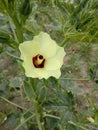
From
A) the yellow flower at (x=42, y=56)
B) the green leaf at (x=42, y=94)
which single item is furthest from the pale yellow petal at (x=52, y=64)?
the green leaf at (x=42, y=94)

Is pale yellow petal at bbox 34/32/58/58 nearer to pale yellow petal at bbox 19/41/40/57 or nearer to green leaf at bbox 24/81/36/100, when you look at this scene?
pale yellow petal at bbox 19/41/40/57

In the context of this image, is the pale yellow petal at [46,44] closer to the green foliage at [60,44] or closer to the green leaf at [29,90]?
the green foliage at [60,44]

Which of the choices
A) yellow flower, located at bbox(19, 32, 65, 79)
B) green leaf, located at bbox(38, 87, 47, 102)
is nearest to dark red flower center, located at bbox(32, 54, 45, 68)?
yellow flower, located at bbox(19, 32, 65, 79)

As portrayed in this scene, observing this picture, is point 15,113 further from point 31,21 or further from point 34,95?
point 31,21

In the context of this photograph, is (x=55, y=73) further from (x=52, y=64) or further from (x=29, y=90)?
(x=29, y=90)

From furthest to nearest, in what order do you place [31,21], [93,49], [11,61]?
[93,49], [11,61], [31,21]

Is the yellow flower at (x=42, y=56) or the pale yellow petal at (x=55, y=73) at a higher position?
the yellow flower at (x=42, y=56)

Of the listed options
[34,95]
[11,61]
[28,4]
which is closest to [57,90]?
[34,95]

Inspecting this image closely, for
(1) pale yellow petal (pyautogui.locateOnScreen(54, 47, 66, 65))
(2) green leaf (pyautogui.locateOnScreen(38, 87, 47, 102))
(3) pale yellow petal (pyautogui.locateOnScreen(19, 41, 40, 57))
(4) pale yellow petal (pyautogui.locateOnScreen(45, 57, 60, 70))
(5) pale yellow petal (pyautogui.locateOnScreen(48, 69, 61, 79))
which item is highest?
(3) pale yellow petal (pyautogui.locateOnScreen(19, 41, 40, 57))
